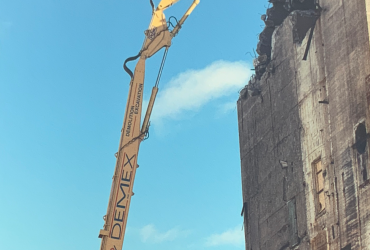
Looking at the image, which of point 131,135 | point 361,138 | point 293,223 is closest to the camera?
point 131,135

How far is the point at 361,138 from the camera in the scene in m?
29.5

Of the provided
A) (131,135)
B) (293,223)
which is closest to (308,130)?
(293,223)

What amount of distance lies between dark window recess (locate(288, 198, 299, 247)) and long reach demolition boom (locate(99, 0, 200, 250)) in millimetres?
14158

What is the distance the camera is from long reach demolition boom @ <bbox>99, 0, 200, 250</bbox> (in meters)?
22.4

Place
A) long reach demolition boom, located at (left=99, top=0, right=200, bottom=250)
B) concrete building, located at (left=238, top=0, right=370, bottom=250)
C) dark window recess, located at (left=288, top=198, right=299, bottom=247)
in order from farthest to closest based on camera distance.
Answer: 1. dark window recess, located at (left=288, top=198, right=299, bottom=247)
2. concrete building, located at (left=238, top=0, right=370, bottom=250)
3. long reach demolition boom, located at (left=99, top=0, right=200, bottom=250)

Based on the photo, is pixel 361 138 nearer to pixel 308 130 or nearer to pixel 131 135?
pixel 308 130

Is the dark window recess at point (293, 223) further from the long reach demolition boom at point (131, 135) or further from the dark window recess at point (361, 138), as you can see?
the long reach demolition boom at point (131, 135)

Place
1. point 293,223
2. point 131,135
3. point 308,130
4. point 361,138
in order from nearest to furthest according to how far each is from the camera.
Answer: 1. point 131,135
2. point 361,138
3. point 308,130
4. point 293,223

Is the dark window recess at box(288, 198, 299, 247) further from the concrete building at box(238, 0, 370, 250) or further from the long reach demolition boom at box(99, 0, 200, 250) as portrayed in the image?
the long reach demolition boom at box(99, 0, 200, 250)

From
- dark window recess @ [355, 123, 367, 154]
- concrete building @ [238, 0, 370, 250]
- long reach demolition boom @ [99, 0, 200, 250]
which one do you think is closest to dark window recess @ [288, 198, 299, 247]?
concrete building @ [238, 0, 370, 250]

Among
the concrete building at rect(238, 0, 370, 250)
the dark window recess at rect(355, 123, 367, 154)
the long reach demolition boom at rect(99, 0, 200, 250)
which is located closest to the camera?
the long reach demolition boom at rect(99, 0, 200, 250)

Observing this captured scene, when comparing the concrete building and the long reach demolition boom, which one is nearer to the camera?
the long reach demolition boom

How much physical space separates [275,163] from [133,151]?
1655cm

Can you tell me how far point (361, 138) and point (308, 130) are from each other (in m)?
5.39
